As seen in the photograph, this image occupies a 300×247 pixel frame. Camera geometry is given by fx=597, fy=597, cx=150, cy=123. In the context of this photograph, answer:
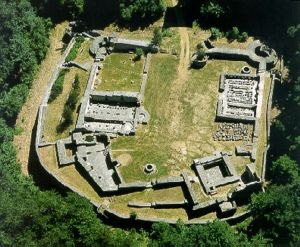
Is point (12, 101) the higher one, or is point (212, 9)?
point (212, 9)

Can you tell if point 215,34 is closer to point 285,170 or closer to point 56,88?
point 56,88

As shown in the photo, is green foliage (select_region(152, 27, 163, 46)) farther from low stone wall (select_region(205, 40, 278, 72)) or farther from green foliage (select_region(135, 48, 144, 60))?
low stone wall (select_region(205, 40, 278, 72))

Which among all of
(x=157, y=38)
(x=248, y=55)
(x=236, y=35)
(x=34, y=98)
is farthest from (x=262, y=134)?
(x=34, y=98)

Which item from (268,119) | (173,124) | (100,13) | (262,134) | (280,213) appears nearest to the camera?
(280,213)

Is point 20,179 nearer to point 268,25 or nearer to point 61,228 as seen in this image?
point 61,228

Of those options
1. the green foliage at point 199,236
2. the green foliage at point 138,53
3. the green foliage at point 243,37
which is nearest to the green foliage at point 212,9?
the green foliage at point 243,37
